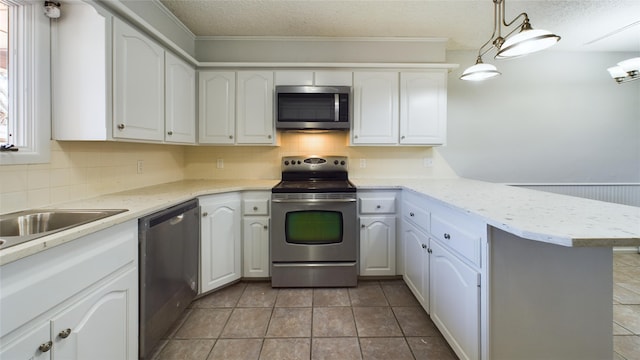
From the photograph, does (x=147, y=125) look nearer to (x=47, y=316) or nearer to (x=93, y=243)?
(x=93, y=243)

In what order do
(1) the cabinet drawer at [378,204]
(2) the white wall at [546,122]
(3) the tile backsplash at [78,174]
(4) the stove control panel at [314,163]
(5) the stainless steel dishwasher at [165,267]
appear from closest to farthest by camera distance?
(3) the tile backsplash at [78,174]
(5) the stainless steel dishwasher at [165,267]
(1) the cabinet drawer at [378,204]
(4) the stove control panel at [314,163]
(2) the white wall at [546,122]

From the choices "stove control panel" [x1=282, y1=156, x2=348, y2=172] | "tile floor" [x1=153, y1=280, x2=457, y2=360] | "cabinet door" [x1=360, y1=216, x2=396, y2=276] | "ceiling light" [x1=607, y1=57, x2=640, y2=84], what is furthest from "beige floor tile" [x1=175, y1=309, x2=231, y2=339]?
"ceiling light" [x1=607, y1=57, x2=640, y2=84]

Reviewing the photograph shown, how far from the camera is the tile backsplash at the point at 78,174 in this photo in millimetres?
1359

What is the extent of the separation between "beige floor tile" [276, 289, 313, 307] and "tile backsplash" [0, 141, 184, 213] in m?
1.53

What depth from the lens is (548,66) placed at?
3.15 meters

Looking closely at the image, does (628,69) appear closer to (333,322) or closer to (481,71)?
(481,71)

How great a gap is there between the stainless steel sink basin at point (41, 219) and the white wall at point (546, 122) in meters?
3.19

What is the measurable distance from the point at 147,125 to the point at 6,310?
1404 millimetres

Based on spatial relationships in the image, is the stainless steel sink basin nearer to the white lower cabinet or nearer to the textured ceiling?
the white lower cabinet

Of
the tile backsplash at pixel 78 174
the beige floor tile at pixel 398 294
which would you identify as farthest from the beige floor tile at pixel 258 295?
the tile backsplash at pixel 78 174

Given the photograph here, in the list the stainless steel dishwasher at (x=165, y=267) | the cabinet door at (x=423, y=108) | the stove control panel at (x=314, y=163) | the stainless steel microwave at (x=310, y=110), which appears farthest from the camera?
the stove control panel at (x=314, y=163)

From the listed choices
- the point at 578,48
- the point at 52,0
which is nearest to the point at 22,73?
the point at 52,0

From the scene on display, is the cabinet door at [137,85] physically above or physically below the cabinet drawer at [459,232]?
above

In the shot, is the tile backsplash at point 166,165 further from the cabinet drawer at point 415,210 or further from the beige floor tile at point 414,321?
the beige floor tile at point 414,321
